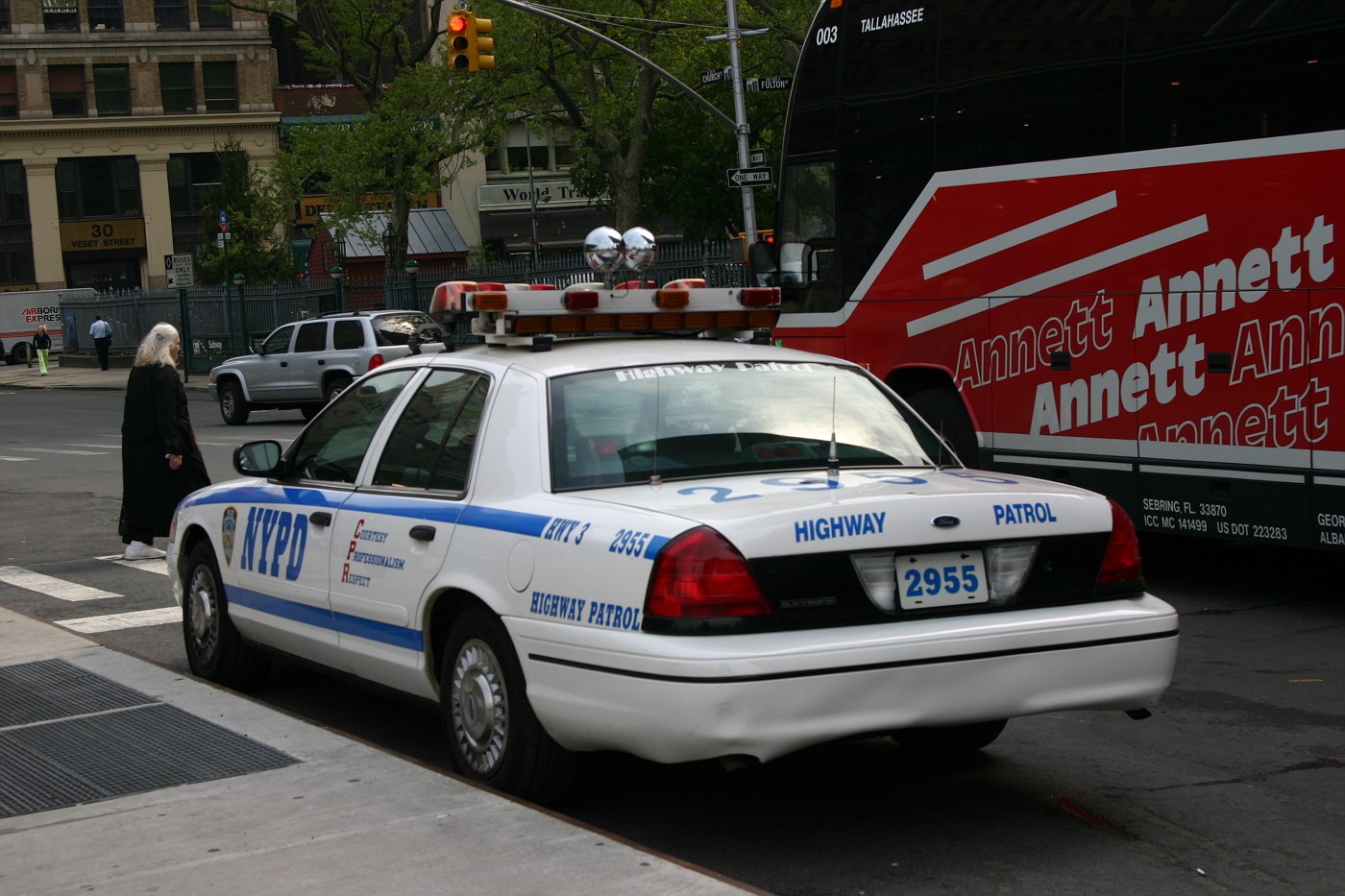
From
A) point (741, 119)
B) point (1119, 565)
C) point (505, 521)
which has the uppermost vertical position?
point (741, 119)

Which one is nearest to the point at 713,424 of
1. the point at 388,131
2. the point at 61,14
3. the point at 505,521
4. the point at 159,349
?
the point at 505,521

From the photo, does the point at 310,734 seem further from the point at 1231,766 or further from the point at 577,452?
the point at 1231,766

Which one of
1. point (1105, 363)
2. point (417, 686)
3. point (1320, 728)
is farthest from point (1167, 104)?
point (417, 686)

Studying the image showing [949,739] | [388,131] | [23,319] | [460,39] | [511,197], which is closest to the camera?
[949,739]

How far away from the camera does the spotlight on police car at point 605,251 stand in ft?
21.5

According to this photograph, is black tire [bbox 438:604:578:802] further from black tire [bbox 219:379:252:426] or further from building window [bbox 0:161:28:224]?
building window [bbox 0:161:28:224]

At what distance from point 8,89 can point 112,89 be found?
4.11 meters

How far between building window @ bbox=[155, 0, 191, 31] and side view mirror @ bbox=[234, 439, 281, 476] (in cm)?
6674

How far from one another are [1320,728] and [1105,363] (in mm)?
3918

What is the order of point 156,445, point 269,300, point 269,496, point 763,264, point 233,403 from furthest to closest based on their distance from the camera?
point 269,300
point 233,403
point 763,264
point 156,445
point 269,496

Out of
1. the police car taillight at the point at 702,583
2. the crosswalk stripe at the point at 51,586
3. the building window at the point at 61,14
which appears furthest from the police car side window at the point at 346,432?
the building window at the point at 61,14

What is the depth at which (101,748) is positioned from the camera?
6012 mm

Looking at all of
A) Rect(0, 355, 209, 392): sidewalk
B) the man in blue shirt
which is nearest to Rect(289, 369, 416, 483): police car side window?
Rect(0, 355, 209, 392): sidewalk

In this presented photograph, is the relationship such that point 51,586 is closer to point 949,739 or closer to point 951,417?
point 951,417
